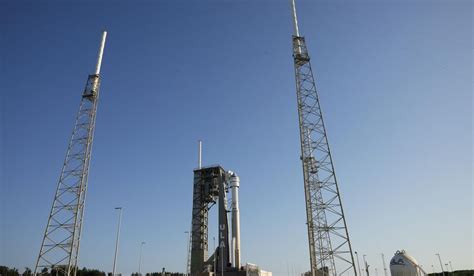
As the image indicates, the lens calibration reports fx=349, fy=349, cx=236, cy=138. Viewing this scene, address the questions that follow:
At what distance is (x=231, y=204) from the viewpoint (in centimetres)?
7806

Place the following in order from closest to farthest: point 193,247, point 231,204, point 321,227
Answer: point 321,227
point 231,204
point 193,247

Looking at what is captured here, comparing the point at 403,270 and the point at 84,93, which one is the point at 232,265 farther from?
the point at 84,93

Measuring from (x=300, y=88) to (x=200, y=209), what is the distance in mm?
39693

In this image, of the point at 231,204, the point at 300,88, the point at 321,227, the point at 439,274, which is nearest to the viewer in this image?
the point at 321,227

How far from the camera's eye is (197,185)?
87.9 meters

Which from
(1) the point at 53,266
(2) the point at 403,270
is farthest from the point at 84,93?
(2) the point at 403,270

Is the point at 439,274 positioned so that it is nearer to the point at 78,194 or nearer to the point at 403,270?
the point at 403,270

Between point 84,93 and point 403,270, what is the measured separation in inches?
2934

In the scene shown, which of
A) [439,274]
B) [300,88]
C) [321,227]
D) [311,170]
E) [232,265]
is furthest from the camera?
[439,274]

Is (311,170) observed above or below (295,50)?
below

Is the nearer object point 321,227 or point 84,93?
point 321,227

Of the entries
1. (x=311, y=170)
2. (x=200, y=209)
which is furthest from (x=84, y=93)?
(x=311, y=170)

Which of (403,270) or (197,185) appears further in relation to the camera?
(197,185)

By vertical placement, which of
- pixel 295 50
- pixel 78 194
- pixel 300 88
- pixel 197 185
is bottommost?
pixel 78 194
